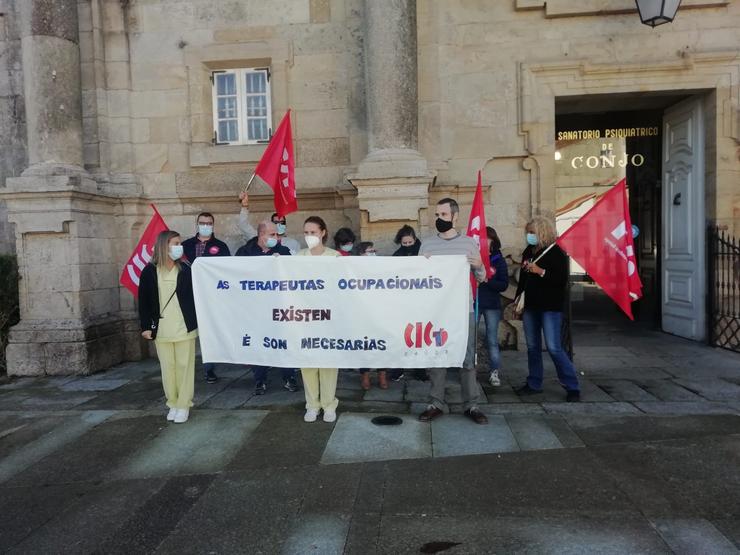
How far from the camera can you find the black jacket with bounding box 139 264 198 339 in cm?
529

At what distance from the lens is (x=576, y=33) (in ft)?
26.8

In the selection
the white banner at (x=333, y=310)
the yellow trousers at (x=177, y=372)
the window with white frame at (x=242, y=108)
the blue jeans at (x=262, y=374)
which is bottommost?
the blue jeans at (x=262, y=374)

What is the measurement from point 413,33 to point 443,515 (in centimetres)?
645

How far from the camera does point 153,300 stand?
17.4 feet

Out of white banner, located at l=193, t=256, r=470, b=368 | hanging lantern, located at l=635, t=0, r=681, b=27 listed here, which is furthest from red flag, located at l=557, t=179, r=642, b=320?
hanging lantern, located at l=635, t=0, r=681, b=27

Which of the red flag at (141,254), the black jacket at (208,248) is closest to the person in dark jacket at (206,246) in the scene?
the black jacket at (208,248)

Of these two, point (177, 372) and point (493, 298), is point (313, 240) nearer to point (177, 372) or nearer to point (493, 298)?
point (177, 372)

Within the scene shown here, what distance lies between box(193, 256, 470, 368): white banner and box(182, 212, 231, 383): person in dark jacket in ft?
5.00

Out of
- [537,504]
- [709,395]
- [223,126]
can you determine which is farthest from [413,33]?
[537,504]

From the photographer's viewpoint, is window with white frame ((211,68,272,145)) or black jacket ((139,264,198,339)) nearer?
black jacket ((139,264,198,339))

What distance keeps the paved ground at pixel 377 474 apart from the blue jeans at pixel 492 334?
1.94 ft

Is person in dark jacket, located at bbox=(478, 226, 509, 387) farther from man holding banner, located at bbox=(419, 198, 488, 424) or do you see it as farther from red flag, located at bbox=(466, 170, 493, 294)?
man holding banner, located at bbox=(419, 198, 488, 424)

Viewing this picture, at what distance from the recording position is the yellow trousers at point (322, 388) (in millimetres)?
5273

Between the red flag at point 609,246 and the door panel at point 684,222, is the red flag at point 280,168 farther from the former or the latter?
the door panel at point 684,222
